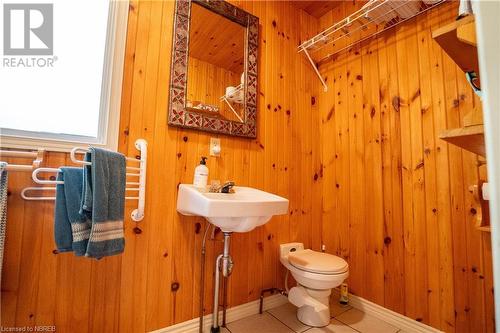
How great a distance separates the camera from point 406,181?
152 centimetres

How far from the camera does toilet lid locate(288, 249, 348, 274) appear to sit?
4.42ft

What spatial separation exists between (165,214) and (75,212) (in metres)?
0.45

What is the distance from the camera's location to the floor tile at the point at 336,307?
160 cm

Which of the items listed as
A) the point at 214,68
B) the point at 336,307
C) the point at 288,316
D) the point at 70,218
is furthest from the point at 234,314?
the point at 214,68

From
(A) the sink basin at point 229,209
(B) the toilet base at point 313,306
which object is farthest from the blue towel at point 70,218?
(B) the toilet base at point 313,306

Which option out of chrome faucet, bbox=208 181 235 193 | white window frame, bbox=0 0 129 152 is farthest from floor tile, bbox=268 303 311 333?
white window frame, bbox=0 0 129 152

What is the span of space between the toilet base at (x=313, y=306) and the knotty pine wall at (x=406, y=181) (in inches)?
17.3

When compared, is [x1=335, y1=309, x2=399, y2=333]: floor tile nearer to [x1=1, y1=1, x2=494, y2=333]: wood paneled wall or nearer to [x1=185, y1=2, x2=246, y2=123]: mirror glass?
[x1=1, y1=1, x2=494, y2=333]: wood paneled wall

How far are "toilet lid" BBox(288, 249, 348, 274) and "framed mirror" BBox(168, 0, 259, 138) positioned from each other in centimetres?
91

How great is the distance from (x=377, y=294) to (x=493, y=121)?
1.69m

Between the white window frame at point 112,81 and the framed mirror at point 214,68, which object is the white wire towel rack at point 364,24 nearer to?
the framed mirror at point 214,68

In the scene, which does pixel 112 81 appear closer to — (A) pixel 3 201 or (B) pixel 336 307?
(A) pixel 3 201

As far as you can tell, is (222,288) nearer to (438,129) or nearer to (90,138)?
(90,138)

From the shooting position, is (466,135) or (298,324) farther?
(298,324)
